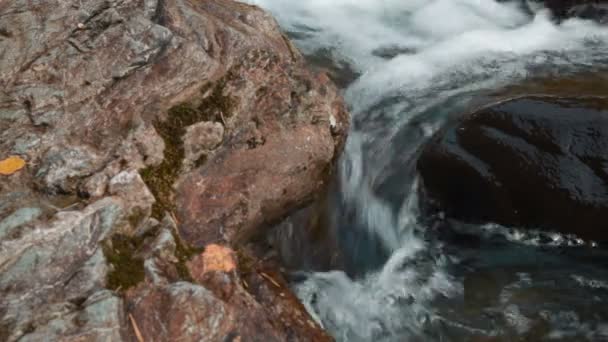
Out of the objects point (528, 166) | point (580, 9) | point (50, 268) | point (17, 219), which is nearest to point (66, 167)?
point (17, 219)

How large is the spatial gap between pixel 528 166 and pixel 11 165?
4.88 metres

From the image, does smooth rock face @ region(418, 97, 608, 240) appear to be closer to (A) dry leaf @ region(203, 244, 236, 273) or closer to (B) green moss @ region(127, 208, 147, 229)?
(A) dry leaf @ region(203, 244, 236, 273)

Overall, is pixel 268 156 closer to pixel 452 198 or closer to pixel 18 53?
pixel 18 53

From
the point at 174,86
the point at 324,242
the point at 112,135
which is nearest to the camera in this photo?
the point at 112,135

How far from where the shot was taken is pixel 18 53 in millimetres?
4344

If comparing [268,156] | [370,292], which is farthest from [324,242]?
[268,156]

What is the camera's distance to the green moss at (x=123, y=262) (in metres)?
3.39

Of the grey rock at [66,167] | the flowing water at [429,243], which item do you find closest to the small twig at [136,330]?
the grey rock at [66,167]

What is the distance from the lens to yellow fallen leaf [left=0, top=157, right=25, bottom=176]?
3.77 m

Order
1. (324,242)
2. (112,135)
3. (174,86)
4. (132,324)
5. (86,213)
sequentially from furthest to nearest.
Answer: (324,242) < (174,86) < (112,135) < (86,213) < (132,324)

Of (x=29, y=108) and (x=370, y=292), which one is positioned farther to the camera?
(x=370, y=292)

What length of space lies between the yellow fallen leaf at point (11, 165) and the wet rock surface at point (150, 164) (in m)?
0.04

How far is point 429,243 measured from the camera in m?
6.73

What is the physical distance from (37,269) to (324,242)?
10.4ft
